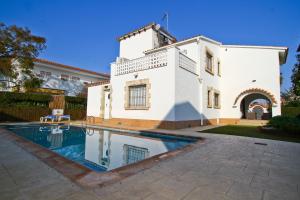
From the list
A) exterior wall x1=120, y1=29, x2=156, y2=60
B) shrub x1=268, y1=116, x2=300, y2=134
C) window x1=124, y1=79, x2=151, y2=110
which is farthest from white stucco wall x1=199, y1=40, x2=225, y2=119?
exterior wall x1=120, y1=29, x2=156, y2=60

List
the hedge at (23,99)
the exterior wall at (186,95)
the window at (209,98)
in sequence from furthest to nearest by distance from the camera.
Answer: the hedge at (23,99)
the window at (209,98)
the exterior wall at (186,95)

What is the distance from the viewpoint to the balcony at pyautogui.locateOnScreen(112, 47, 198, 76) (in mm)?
11312

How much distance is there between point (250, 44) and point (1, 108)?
25.2 m

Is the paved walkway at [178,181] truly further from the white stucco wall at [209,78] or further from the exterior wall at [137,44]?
the exterior wall at [137,44]

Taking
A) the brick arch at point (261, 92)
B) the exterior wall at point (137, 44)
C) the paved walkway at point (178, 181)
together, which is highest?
the exterior wall at point (137, 44)

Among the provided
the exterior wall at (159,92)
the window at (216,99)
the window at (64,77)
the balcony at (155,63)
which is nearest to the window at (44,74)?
the window at (64,77)

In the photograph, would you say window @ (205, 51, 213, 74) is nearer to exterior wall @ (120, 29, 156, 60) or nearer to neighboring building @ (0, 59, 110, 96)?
exterior wall @ (120, 29, 156, 60)

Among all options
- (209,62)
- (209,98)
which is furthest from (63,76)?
(209,98)

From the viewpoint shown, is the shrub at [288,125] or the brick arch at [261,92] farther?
the brick arch at [261,92]

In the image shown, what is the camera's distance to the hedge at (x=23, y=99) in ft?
52.1

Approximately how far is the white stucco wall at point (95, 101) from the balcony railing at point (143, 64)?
3548mm

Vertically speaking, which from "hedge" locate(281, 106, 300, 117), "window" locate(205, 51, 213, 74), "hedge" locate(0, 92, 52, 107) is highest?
"window" locate(205, 51, 213, 74)

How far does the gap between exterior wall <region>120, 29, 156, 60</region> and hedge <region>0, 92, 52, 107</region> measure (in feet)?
34.3

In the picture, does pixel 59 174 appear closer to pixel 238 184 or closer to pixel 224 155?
pixel 238 184
